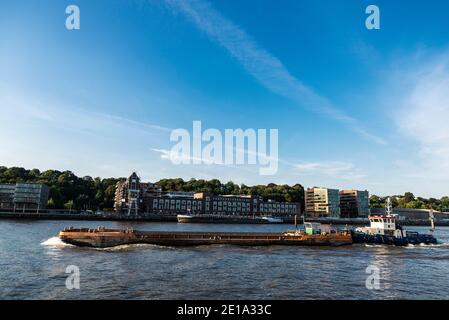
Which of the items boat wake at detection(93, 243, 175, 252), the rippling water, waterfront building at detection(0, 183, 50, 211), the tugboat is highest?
waterfront building at detection(0, 183, 50, 211)

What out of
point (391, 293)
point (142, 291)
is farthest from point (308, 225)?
point (142, 291)

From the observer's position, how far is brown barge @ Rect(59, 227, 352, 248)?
187 feet

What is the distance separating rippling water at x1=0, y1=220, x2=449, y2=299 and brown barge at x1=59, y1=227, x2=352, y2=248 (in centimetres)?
298

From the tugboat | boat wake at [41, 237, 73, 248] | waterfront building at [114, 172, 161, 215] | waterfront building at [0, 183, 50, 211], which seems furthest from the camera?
waterfront building at [114, 172, 161, 215]

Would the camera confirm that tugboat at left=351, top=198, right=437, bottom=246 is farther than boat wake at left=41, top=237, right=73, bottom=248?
Yes

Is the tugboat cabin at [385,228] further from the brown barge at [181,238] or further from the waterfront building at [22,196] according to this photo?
the waterfront building at [22,196]

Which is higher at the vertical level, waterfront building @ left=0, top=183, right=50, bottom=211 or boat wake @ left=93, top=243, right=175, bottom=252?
waterfront building @ left=0, top=183, right=50, bottom=211

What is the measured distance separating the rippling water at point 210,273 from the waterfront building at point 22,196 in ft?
455

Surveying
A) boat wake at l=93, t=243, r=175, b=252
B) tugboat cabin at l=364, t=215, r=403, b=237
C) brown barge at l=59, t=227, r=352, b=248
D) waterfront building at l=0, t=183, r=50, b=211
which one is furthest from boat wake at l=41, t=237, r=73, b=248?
waterfront building at l=0, t=183, r=50, b=211

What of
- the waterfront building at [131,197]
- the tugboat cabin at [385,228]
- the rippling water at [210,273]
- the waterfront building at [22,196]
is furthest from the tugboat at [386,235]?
the waterfront building at [22,196]

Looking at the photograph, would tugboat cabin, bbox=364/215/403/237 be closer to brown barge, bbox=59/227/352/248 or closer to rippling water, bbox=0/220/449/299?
brown barge, bbox=59/227/352/248

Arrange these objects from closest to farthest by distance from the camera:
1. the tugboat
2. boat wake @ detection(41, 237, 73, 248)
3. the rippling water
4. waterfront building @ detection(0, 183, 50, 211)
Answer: the rippling water → boat wake @ detection(41, 237, 73, 248) → the tugboat → waterfront building @ detection(0, 183, 50, 211)

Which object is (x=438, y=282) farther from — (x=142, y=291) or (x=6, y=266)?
(x=6, y=266)

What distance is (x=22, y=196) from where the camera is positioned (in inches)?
7052
